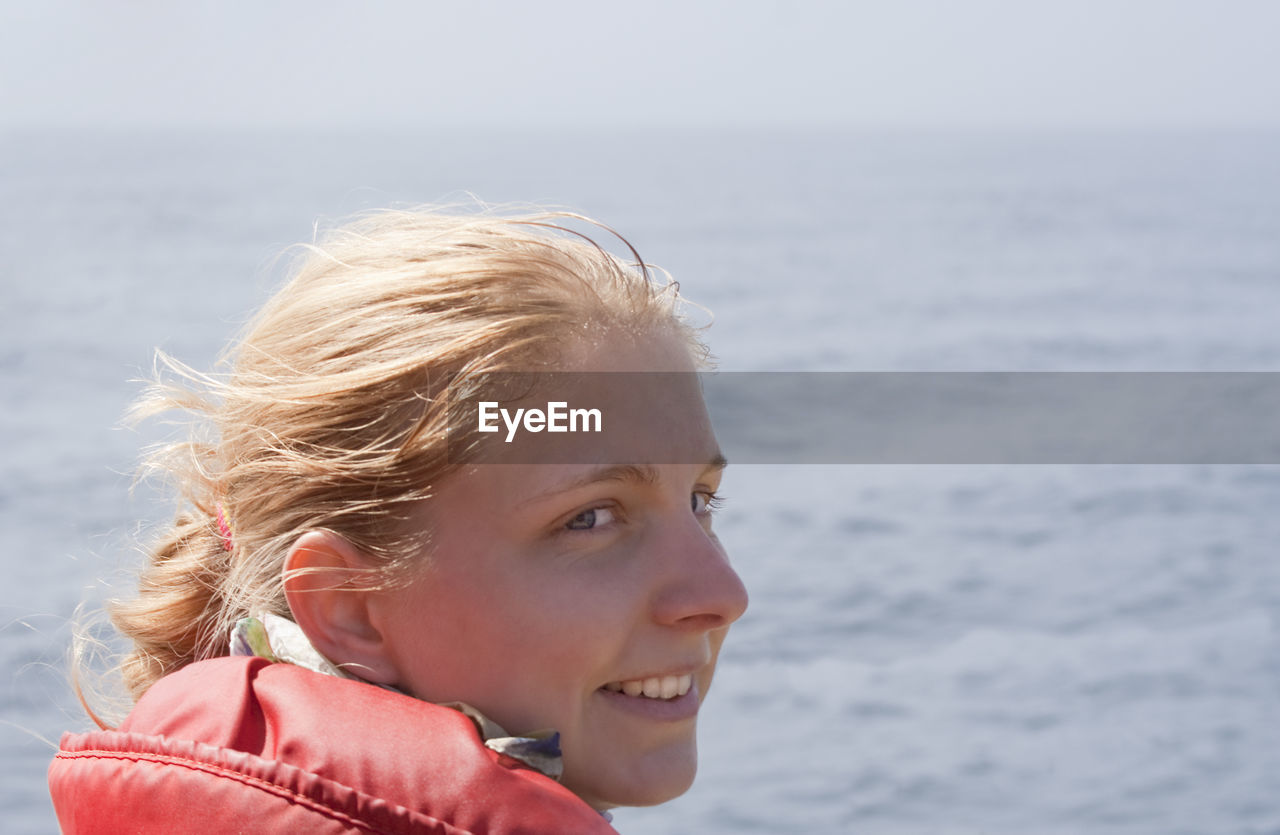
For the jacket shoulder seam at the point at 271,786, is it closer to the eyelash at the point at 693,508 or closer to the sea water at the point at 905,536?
the eyelash at the point at 693,508

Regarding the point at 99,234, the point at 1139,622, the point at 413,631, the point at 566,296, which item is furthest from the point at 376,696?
the point at 99,234

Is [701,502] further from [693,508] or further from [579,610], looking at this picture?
[579,610]

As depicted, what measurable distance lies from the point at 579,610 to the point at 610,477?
0.11 meters

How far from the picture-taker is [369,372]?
118cm

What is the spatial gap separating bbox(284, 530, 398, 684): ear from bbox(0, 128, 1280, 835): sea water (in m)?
0.43

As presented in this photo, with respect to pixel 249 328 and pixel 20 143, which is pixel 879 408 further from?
pixel 20 143

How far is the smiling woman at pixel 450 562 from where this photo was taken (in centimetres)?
109

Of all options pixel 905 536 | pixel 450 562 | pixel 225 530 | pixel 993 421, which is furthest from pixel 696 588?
pixel 993 421

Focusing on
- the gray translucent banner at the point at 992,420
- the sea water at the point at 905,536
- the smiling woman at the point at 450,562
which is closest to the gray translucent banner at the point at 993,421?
the gray translucent banner at the point at 992,420

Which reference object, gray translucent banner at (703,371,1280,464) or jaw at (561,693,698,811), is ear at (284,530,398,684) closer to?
jaw at (561,693,698,811)

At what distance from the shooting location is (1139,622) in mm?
6070

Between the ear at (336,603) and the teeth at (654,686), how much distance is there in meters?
0.18

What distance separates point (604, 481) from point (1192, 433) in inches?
269

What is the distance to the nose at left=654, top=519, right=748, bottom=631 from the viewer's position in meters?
1.17
